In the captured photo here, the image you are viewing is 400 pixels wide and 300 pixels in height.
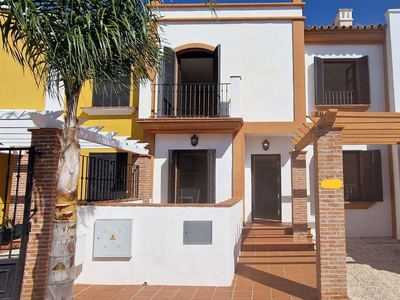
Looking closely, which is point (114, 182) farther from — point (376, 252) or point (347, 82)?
point (347, 82)

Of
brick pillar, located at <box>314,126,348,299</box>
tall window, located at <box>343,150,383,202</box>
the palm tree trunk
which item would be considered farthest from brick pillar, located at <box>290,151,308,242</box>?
the palm tree trunk

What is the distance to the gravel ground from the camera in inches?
239

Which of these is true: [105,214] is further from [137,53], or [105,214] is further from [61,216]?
[137,53]

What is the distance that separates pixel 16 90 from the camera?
12000 mm

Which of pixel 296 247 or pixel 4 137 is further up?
pixel 4 137

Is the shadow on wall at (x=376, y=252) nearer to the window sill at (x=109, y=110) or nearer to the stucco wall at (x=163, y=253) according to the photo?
the stucco wall at (x=163, y=253)

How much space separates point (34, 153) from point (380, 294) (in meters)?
6.75

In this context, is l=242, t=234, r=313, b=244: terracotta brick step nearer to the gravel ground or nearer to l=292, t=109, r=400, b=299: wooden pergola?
the gravel ground

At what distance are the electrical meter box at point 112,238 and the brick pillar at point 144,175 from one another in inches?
153

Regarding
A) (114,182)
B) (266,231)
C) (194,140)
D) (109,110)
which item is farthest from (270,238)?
(109,110)

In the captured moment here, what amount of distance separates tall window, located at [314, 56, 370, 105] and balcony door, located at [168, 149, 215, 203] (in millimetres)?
4767

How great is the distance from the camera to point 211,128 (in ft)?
35.6

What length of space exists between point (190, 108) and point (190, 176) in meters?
3.11

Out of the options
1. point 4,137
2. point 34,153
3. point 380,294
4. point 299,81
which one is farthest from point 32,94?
point 380,294
